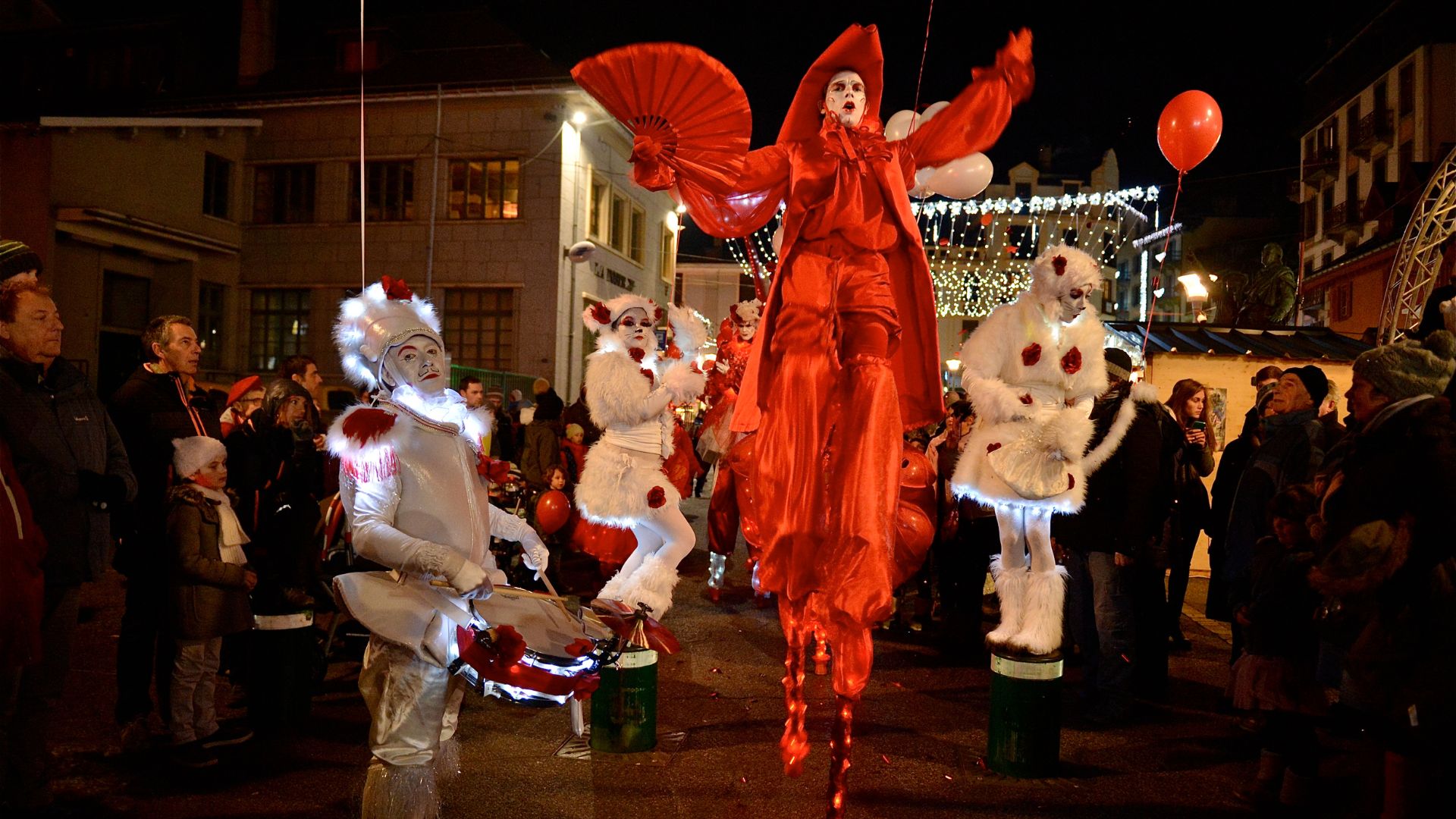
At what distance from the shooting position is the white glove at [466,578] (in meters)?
2.97

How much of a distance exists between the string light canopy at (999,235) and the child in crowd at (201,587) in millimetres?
9643

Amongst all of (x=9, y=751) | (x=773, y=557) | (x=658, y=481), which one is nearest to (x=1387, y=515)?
(x=773, y=557)

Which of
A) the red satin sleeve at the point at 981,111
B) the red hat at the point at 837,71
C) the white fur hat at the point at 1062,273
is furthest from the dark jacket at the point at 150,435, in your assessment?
the white fur hat at the point at 1062,273

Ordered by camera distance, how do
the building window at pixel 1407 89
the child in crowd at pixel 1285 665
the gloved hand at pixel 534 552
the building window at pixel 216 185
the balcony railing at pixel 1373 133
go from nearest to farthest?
the gloved hand at pixel 534 552 → the child in crowd at pixel 1285 665 → the building window at pixel 216 185 → the building window at pixel 1407 89 → the balcony railing at pixel 1373 133

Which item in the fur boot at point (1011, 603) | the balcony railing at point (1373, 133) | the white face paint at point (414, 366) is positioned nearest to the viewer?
the white face paint at point (414, 366)

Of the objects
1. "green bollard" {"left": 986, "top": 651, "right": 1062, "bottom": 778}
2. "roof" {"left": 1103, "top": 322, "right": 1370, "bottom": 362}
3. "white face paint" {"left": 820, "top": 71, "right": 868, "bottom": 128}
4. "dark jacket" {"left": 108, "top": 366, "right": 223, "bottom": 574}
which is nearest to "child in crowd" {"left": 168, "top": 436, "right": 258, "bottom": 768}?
"dark jacket" {"left": 108, "top": 366, "right": 223, "bottom": 574}

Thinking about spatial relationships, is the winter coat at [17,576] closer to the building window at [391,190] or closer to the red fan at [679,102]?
the red fan at [679,102]

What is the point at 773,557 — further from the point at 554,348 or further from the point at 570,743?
the point at 554,348

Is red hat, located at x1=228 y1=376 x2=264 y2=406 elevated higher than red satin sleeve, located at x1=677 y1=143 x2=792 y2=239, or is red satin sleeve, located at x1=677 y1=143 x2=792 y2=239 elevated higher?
red satin sleeve, located at x1=677 y1=143 x2=792 y2=239

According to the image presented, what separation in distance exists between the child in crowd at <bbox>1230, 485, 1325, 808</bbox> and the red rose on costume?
1.01m

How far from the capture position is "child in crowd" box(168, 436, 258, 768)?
14.3ft

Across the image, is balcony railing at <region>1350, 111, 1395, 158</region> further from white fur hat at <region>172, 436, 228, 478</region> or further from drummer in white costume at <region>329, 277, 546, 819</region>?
white fur hat at <region>172, 436, 228, 478</region>

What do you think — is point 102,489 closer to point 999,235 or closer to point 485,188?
point 485,188

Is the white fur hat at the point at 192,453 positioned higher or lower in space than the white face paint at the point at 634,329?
lower
